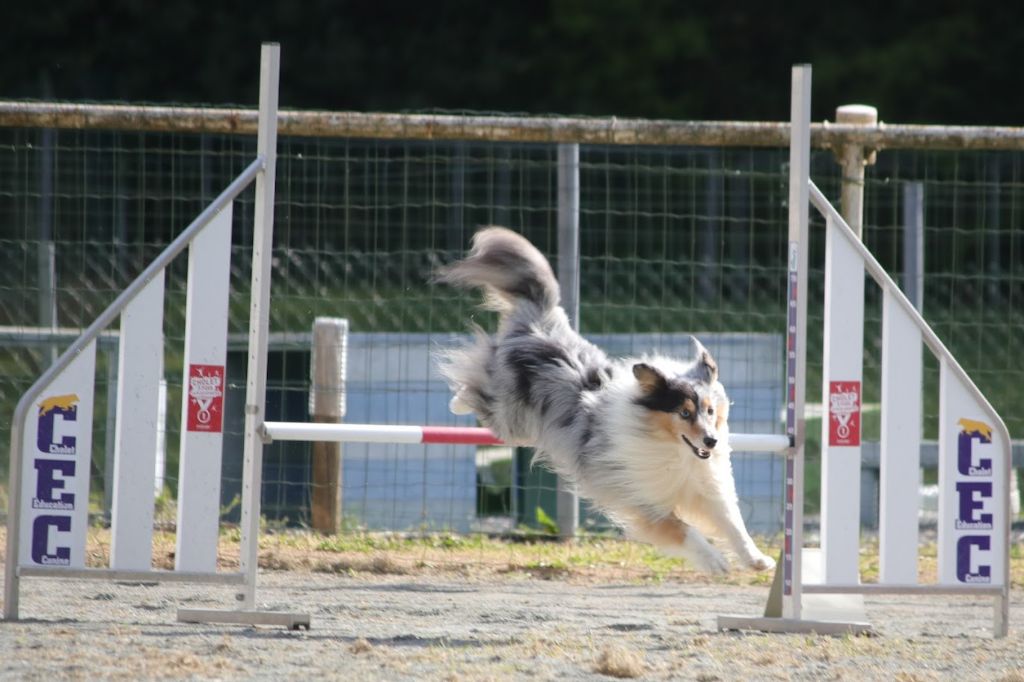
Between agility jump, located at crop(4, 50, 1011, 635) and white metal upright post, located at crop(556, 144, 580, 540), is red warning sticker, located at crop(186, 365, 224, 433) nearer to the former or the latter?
agility jump, located at crop(4, 50, 1011, 635)

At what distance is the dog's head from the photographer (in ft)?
15.5

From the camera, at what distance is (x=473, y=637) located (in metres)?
4.35

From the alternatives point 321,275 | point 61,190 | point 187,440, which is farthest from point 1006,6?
point 187,440

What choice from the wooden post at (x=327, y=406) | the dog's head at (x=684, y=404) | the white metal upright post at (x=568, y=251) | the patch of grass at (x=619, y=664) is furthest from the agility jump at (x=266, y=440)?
the white metal upright post at (x=568, y=251)

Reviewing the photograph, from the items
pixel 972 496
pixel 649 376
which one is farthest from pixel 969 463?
pixel 649 376

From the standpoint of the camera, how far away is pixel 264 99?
4.58 meters

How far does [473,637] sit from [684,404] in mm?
1113

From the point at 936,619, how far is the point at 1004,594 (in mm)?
501

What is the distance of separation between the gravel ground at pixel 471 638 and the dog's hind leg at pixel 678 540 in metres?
0.22

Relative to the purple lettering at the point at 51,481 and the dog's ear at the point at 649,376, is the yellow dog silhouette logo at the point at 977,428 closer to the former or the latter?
the dog's ear at the point at 649,376

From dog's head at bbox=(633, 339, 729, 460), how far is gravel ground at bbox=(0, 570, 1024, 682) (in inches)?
25.6

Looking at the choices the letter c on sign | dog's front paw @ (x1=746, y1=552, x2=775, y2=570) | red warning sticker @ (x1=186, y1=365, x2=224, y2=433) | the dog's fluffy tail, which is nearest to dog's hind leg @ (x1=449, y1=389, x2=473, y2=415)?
the dog's fluffy tail

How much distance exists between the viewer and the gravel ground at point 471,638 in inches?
149

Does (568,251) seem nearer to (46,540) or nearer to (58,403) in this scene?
(58,403)
